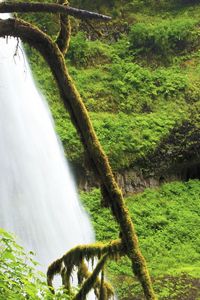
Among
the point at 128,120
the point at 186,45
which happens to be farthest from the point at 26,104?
the point at 186,45

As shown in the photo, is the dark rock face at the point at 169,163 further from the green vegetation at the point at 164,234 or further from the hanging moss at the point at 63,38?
the hanging moss at the point at 63,38

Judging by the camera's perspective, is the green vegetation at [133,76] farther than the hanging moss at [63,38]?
Yes

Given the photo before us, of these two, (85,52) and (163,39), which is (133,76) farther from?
(163,39)

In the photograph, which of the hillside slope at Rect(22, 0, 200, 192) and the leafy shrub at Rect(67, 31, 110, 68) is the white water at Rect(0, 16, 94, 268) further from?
the leafy shrub at Rect(67, 31, 110, 68)

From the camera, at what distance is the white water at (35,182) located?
11492 mm

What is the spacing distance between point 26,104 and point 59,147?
1769mm

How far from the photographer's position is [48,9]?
4.17 meters

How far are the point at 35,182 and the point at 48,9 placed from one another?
29.1 ft

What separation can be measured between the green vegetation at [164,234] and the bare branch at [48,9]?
623 centimetres

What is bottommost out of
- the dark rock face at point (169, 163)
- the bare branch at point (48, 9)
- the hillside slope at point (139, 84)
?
the dark rock face at point (169, 163)

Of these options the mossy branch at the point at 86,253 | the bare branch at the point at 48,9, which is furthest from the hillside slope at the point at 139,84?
the bare branch at the point at 48,9

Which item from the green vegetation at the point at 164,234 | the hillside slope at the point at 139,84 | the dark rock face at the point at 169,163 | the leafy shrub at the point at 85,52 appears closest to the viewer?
the green vegetation at the point at 164,234

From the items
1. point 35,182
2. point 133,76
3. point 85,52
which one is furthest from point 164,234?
point 85,52

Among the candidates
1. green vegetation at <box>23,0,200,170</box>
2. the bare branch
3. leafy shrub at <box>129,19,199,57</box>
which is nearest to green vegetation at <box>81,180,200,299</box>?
green vegetation at <box>23,0,200,170</box>
